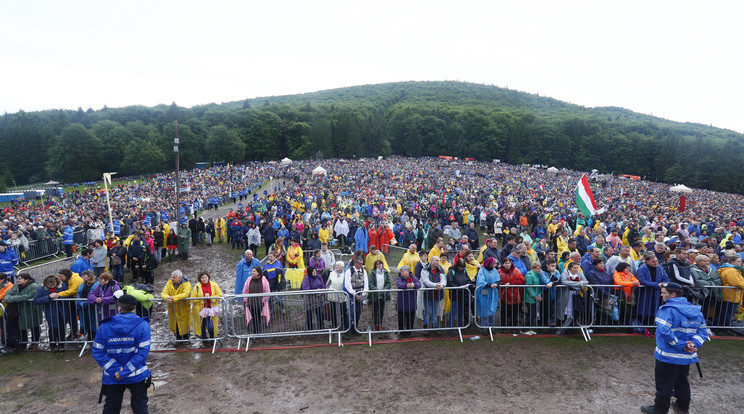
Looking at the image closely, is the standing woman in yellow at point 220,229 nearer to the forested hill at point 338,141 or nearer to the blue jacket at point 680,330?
the blue jacket at point 680,330

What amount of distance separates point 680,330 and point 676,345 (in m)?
0.18

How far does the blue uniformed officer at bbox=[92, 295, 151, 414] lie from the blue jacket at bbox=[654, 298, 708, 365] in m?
5.89

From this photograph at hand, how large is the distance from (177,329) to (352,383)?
3544 millimetres

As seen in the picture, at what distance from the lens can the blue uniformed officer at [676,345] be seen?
443 centimetres

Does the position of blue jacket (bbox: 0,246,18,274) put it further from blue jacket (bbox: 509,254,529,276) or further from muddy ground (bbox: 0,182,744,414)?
blue jacket (bbox: 509,254,529,276)

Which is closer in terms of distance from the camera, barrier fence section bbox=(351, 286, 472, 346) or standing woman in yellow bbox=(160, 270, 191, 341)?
standing woman in yellow bbox=(160, 270, 191, 341)

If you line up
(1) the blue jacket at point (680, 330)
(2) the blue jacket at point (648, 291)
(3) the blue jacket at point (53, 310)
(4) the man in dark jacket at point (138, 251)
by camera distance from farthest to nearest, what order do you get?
1. (4) the man in dark jacket at point (138, 251)
2. (2) the blue jacket at point (648, 291)
3. (3) the blue jacket at point (53, 310)
4. (1) the blue jacket at point (680, 330)

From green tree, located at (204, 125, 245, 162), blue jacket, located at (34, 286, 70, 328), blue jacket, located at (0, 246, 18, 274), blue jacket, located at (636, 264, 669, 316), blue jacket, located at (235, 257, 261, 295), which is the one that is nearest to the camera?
blue jacket, located at (34, 286, 70, 328)

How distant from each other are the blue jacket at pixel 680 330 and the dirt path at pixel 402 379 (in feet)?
3.07

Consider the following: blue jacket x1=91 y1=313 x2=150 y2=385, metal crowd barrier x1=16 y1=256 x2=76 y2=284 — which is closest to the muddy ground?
blue jacket x1=91 y1=313 x2=150 y2=385

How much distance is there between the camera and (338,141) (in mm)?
89375

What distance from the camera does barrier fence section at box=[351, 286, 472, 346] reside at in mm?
7004

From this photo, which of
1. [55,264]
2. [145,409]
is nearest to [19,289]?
[145,409]

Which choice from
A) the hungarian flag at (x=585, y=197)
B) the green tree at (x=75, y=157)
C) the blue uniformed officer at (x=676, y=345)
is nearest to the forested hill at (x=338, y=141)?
the green tree at (x=75, y=157)
